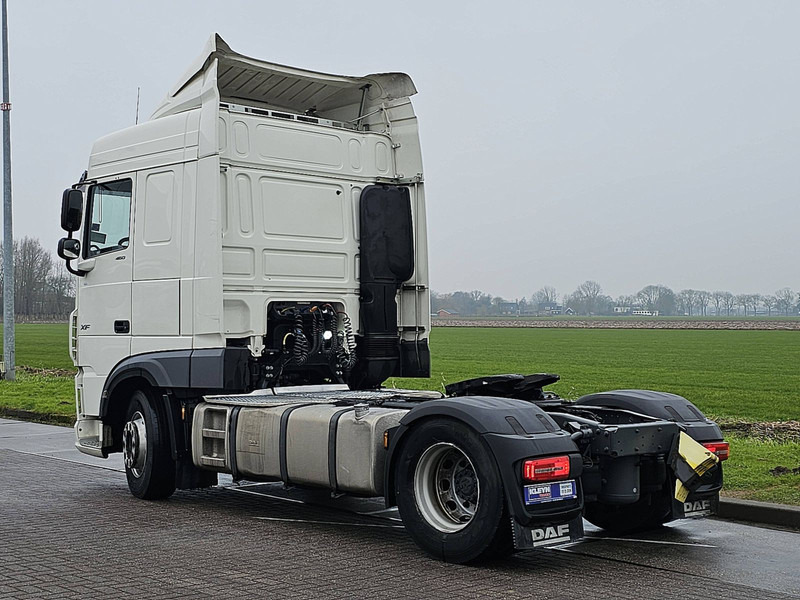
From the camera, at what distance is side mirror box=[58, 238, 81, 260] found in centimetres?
1054

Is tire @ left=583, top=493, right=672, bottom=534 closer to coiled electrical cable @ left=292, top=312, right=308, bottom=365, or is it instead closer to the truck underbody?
the truck underbody

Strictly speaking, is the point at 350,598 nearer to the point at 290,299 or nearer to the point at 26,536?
the point at 26,536

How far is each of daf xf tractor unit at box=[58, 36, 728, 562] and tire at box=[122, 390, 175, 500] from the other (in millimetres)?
22

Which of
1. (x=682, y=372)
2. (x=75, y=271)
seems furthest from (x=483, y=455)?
(x=682, y=372)

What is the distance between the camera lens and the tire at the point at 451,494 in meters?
6.80

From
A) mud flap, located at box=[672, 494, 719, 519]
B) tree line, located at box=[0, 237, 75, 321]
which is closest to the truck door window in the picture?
mud flap, located at box=[672, 494, 719, 519]

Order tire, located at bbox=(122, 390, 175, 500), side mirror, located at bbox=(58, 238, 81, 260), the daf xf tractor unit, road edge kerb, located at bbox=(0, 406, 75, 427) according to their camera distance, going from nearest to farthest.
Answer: the daf xf tractor unit → tire, located at bbox=(122, 390, 175, 500) → side mirror, located at bbox=(58, 238, 81, 260) → road edge kerb, located at bbox=(0, 406, 75, 427)

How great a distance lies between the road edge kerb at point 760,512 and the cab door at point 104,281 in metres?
5.59

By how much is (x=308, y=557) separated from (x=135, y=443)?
10.5 feet

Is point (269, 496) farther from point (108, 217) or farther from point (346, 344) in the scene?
point (108, 217)

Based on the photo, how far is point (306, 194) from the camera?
1009 centimetres

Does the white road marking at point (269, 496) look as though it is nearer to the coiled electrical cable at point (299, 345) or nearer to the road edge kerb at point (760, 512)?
the coiled electrical cable at point (299, 345)

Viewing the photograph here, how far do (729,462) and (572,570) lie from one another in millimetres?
5211

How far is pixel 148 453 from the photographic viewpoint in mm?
9742
